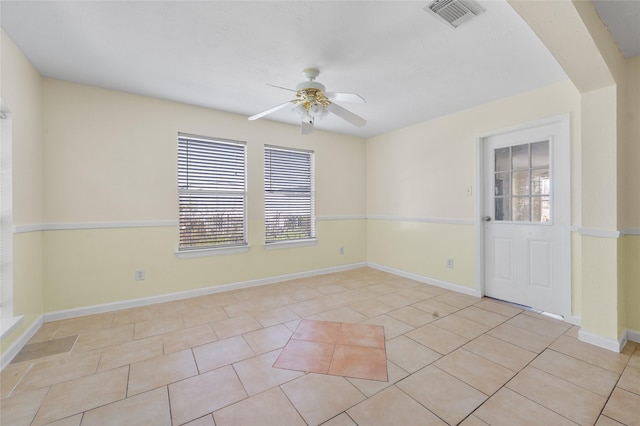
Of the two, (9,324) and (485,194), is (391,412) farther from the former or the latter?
(485,194)

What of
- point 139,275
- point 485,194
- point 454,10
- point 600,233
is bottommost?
point 139,275

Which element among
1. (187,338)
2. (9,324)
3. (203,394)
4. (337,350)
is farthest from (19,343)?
(337,350)

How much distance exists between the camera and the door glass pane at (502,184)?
3.38m

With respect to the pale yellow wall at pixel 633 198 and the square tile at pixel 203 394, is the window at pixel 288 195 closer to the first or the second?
the square tile at pixel 203 394

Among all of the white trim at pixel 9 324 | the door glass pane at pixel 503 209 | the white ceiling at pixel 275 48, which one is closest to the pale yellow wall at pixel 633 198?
the white ceiling at pixel 275 48

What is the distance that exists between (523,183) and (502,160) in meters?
0.37

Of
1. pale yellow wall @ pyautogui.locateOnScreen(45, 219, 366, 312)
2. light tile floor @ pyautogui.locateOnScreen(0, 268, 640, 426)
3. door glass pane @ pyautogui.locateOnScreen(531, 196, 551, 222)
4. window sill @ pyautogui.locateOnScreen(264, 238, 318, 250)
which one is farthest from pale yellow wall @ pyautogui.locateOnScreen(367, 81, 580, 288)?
pale yellow wall @ pyautogui.locateOnScreen(45, 219, 366, 312)

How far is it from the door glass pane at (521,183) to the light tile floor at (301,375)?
4.47 ft

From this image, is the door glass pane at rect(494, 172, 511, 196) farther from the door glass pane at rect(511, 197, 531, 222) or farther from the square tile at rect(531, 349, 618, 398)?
the square tile at rect(531, 349, 618, 398)

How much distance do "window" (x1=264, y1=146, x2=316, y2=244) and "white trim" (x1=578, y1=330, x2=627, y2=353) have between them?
11.1 ft

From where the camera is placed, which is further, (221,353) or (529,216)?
(529,216)

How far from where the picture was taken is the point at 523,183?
3232mm

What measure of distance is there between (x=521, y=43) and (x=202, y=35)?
2.47 meters

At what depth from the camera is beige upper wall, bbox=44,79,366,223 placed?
9.40 ft
